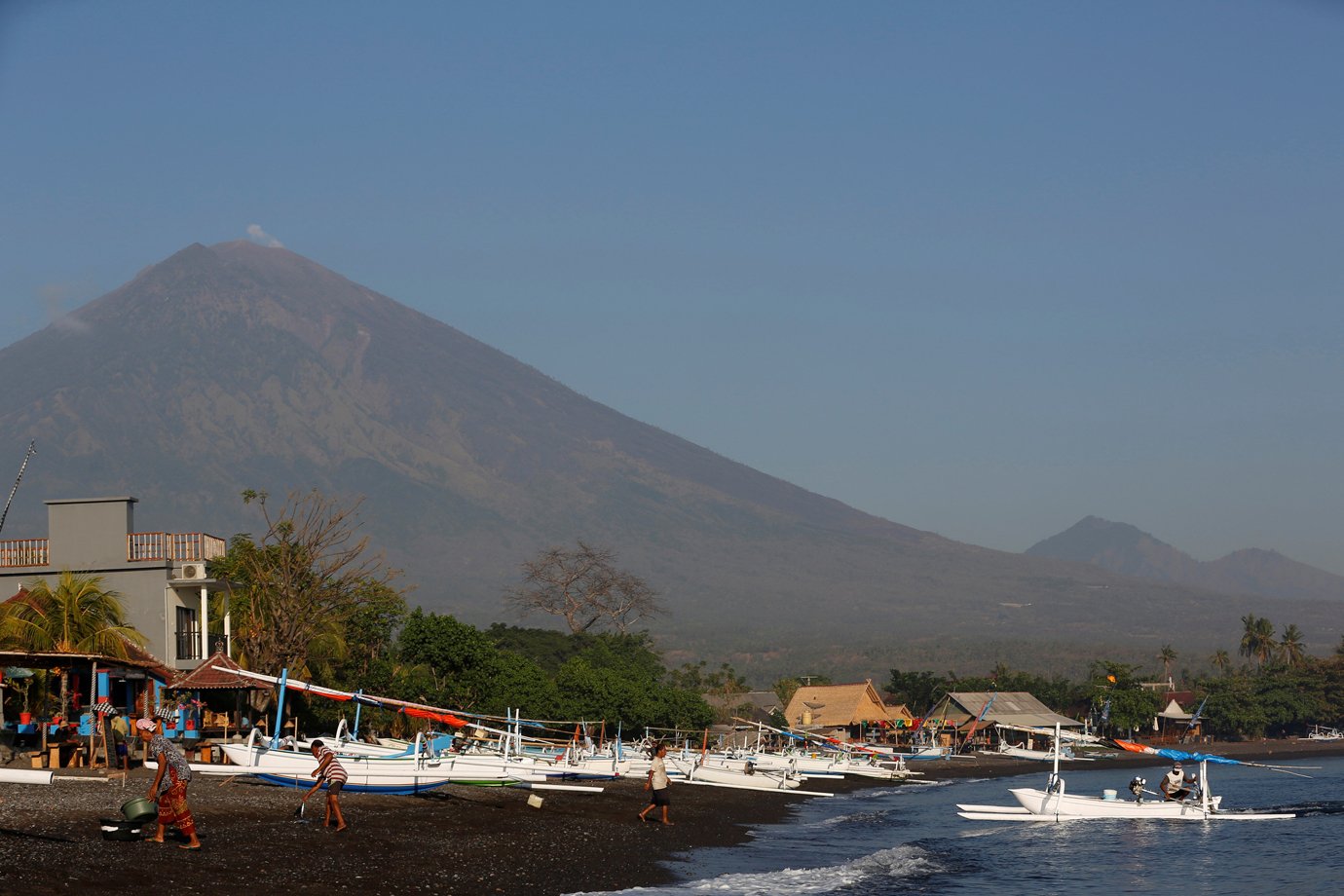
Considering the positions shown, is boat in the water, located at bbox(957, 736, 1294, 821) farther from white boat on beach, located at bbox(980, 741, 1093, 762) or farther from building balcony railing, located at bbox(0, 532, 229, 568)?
white boat on beach, located at bbox(980, 741, 1093, 762)

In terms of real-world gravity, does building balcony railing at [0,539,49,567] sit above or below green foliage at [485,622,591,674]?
above

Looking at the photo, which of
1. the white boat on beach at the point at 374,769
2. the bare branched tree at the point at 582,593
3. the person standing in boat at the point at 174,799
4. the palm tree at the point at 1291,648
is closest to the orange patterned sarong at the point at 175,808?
the person standing in boat at the point at 174,799

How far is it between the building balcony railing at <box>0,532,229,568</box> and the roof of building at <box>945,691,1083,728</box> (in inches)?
2463

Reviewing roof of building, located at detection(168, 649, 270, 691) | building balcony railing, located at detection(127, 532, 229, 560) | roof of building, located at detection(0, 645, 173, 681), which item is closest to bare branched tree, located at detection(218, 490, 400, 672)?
building balcony railing, located at detection(127, 532, 229, 560)

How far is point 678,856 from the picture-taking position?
3247cm

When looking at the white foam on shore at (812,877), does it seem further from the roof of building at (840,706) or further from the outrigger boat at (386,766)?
the roof of building at (840,706)

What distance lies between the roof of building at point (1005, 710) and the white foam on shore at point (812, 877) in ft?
220

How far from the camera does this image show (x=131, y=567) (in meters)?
46.6

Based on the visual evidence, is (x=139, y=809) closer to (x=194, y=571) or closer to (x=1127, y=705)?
(x=194, y=571)

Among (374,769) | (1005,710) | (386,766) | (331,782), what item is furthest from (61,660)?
(1005,710)

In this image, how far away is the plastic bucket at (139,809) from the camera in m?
23.8

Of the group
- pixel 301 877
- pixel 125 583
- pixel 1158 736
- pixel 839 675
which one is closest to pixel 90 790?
pixel 301 877

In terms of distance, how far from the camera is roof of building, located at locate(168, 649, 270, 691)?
1592 inches

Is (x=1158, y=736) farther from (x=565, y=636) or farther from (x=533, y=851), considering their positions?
(x=533, y=851)
